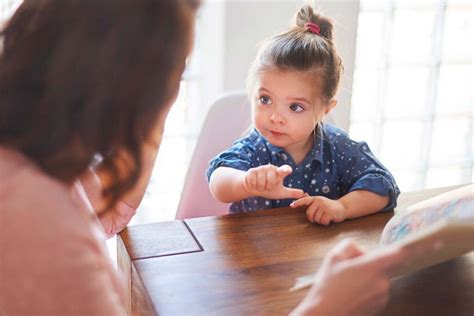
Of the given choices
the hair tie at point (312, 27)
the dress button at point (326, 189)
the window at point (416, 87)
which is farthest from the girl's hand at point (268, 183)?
the window at point (416, 87)

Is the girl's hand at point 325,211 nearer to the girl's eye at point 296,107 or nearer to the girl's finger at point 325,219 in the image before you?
the girl's finger at point 325,219

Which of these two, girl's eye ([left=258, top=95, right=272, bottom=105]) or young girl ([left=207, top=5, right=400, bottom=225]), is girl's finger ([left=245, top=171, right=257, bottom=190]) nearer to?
young girl ([left=207, top=5, right=400, bottom=225])

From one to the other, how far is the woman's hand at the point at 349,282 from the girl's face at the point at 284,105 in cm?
57

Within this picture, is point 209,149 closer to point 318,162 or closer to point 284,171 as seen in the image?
point 318,162

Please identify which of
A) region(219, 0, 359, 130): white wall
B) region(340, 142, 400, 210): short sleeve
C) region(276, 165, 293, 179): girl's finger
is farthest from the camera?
region(219, 0, 359, 130): white wall

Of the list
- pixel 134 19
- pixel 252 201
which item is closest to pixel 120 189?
pixel 134 19

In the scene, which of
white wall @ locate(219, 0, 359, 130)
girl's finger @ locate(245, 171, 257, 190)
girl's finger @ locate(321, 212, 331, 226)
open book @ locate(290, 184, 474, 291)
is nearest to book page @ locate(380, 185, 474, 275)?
open book @ locate(290, 184, 474, 291)

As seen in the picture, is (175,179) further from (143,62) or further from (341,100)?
(143,62)

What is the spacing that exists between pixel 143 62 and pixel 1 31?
211 millimetres

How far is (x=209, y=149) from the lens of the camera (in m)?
1.49

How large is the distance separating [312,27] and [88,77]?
2.64ft

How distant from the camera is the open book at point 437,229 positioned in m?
0.65

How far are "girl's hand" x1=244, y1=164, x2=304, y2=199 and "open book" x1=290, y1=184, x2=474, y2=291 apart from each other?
186 millimetres

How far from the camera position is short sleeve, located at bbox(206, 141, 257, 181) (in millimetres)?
1251
